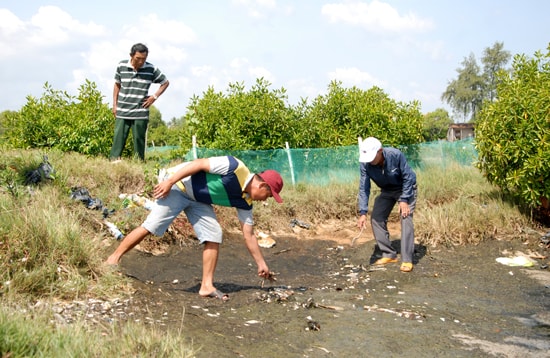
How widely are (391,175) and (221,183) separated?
2.71 meters

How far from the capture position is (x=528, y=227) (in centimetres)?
815

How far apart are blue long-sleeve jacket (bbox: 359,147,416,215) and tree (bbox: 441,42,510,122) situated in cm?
6006

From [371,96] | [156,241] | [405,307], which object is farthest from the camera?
[371,96]

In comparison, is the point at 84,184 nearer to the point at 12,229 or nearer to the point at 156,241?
the point at 156,241

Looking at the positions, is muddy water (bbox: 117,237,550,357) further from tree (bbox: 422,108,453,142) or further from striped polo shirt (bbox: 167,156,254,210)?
tree (bbox: 422,108,453,142)

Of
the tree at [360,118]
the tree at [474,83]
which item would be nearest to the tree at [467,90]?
the tree at [474,83]

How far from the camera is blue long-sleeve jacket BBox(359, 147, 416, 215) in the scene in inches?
264

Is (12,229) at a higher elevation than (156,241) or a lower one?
higher

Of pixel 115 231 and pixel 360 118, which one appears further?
pixel 360 118

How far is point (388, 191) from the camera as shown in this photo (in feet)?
23.2

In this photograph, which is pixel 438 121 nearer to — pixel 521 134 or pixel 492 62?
pixel 492 62

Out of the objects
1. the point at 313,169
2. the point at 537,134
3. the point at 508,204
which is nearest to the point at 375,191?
the point at 313,169

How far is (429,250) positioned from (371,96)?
228 inches

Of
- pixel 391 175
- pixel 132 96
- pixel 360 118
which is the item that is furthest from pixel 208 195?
pixel 360 118
